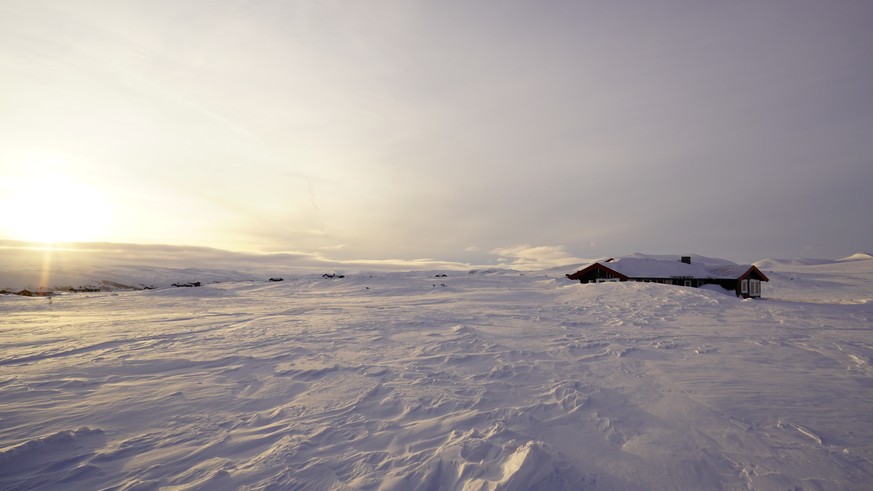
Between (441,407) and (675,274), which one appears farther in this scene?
(675,274)

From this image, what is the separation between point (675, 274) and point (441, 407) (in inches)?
1186

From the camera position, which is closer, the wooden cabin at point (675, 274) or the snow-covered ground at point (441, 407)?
the snow-covered ground at point (441, 407)

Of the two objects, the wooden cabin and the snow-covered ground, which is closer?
the snow-covered ground

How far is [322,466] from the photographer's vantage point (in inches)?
172

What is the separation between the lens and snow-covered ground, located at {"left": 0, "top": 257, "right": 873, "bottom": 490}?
4.28 meters

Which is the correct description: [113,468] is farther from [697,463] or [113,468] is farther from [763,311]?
[763,311]

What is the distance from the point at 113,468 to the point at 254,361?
441 cm

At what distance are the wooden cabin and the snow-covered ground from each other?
17117 millimetres

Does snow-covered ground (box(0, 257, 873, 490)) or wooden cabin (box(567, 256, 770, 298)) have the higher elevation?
wooden cabin (box(567, 256, 770, 298))

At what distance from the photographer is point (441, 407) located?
19.9 feet

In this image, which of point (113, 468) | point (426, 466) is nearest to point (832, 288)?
point (426, 466)

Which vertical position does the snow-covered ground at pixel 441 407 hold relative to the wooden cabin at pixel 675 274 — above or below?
below

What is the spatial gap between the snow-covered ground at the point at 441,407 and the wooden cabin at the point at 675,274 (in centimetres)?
1712

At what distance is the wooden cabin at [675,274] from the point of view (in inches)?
1155
